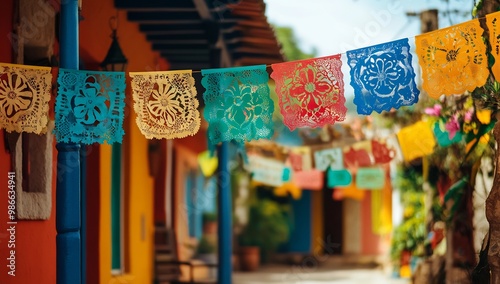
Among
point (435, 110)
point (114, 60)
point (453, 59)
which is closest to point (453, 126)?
point (435, 110)

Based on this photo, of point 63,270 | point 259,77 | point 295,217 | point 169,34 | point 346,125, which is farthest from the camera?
point 295,217

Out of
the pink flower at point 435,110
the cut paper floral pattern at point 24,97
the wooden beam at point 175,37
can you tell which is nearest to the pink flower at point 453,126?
the pink flower at point 435,110

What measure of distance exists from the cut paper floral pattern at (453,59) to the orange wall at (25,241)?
3.10 m

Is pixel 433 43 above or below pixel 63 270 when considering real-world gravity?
above

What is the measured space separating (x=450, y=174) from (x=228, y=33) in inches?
140

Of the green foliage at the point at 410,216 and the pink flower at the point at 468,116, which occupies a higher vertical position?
the pink flower at the point at 468,116

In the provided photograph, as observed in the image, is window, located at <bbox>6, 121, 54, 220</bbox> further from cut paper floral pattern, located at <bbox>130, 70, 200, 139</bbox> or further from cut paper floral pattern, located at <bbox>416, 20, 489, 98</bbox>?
cut paper floral pattern, located at <bbox>416, 20, 489, 98</bbox>

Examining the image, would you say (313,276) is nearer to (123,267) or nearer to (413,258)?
(413,258)

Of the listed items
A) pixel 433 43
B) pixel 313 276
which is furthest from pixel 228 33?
pixel 313 276

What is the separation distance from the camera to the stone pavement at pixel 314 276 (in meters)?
17.6

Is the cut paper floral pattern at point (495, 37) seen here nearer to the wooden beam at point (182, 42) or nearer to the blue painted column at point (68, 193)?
the blue painted column at point (68, 193)

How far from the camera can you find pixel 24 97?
21.0ft

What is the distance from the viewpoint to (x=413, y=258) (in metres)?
16.0

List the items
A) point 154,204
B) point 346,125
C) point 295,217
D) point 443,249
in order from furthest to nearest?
point 295,217, point 346,125, point 154,204, point 443,249
